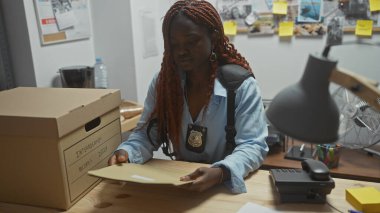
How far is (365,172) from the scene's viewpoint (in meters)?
1.92

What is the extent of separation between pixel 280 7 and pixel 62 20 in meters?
1.42

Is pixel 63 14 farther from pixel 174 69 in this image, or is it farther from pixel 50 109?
pixel 50 109

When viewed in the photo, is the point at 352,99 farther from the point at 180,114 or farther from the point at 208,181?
the point at 208,181

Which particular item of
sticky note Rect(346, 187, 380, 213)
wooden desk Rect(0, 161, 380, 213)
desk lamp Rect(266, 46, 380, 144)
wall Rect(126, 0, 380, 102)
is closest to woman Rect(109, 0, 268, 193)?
wooden desk Rect(0, 161, 380, 213)

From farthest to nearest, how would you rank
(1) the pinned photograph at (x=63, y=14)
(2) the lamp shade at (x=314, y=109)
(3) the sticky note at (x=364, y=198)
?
(1) the pinned photograph at (x=63, y=14), (3) the sticky note at (x=364, y=198), (2) the lamp shade at (x=314, y=109)

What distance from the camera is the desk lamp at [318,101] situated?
0.56m

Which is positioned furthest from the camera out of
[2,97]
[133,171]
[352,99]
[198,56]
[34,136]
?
[352,99]

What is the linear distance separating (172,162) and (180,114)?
213 millimetres

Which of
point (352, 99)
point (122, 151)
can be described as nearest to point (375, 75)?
point (352, 99)

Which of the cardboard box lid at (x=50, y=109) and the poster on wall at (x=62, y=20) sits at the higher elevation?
the poster on wall at (x=62, y=20)

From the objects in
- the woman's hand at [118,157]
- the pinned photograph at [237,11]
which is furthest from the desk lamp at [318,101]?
the pinned photograph at [237,11]

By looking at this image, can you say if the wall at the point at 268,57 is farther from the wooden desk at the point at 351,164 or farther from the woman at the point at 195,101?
the woman at the point at 195,101

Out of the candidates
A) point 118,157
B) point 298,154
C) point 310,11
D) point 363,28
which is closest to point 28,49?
point 118,157

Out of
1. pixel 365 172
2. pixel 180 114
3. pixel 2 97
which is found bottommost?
pixel 365 172
